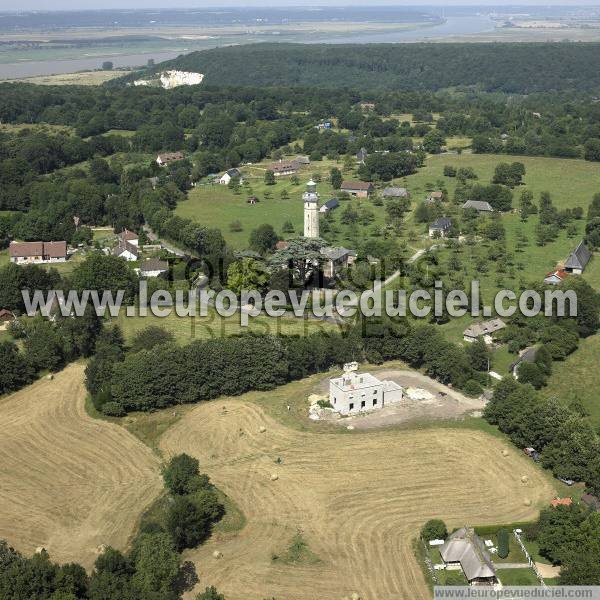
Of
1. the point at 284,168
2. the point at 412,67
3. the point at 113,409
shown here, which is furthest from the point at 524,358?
the point at 412,67

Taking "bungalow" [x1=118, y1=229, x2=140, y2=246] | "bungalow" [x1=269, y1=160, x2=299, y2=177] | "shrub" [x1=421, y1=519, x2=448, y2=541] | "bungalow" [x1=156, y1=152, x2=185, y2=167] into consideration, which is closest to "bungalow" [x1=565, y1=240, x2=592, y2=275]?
"shrub" [x1=421, y1=519, x2=448, y2=541]

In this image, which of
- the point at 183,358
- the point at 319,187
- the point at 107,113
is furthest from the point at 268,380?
the point at 107,113

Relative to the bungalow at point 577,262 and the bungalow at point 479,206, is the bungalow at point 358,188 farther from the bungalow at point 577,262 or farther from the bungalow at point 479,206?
the bungalow at point 577,262

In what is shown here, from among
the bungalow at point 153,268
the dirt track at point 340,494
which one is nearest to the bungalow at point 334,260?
the bungalow at point 153,268

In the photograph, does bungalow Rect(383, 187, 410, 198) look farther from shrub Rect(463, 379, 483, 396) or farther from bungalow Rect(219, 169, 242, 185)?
shrub Rect(463, 379, 483, 396)

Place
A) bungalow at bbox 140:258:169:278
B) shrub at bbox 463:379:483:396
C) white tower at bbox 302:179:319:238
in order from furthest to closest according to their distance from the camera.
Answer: white tower at bbox 302:179:319:238, bungalow at bbox 140:258:169:278, shrub at bbox 463:379:483:396

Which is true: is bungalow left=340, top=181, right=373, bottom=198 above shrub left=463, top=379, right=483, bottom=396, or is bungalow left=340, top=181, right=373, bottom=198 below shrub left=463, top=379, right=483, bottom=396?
above

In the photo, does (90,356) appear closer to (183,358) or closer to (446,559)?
(183,358)
